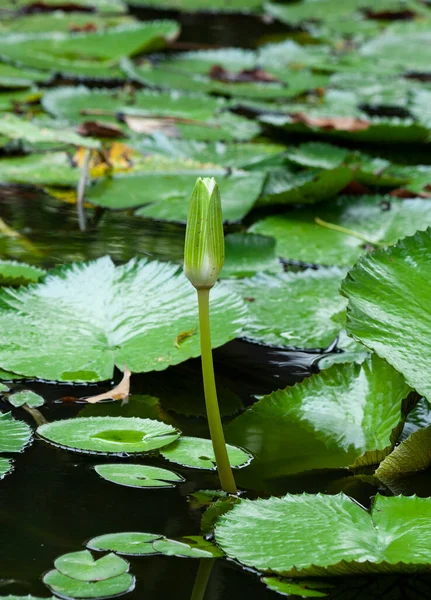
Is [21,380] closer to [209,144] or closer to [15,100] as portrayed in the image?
[209,144]

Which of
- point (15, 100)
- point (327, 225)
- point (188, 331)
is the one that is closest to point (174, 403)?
point (188, 331)

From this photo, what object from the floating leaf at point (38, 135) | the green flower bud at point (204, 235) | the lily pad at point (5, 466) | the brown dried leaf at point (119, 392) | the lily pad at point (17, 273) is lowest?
the lily pad at point (5, 466)

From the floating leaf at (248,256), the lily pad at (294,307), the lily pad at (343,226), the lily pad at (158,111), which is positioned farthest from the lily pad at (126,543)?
the lily pad at (158,111)

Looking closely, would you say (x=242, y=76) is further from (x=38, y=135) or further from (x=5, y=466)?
(x=5, y=466)

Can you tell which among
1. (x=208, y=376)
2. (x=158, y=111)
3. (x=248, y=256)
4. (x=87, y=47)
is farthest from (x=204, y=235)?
(x=87, y=47)

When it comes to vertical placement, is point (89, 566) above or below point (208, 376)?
below

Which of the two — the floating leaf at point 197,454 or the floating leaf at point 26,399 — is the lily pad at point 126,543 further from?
the floating leaf at point 26,399

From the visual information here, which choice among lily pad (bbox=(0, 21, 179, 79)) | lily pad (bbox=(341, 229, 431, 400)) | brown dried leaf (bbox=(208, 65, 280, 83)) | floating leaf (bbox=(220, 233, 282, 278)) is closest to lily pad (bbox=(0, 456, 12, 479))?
lily pad (bbox=(341, 229, 431, 400))
